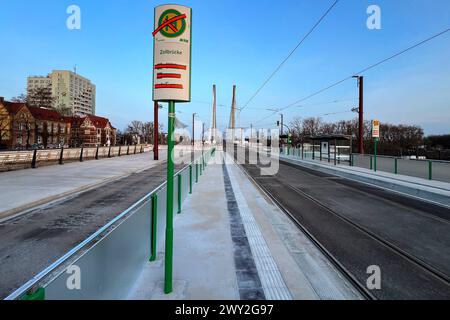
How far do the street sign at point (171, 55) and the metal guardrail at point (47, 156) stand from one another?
1955 centimetres

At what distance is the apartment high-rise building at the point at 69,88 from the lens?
146 metres

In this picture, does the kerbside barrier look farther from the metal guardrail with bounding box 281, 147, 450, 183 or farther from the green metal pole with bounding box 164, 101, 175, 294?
the metal guardrail with bounding box 281, 147, 450, 183

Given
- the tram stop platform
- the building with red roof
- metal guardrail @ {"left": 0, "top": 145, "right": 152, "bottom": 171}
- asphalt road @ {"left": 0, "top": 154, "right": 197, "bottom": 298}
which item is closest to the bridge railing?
the tram stop platform

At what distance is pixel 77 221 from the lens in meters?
7.74

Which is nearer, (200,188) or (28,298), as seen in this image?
(28,298)

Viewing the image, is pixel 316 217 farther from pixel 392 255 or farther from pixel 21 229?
pixel 21 229

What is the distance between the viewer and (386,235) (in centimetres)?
671

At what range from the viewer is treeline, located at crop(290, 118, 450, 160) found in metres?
40.6

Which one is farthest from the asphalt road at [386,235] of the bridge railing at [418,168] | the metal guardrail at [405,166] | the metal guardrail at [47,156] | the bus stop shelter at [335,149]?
the metal guardrail at [47,156]

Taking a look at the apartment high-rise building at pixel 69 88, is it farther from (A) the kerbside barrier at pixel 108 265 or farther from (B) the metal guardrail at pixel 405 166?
(A) the kerbside barrier at pixel 108 265

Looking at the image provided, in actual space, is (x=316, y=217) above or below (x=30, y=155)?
below

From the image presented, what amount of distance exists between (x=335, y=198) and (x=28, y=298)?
1122 centimetres

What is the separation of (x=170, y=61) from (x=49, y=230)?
18.4 feet
